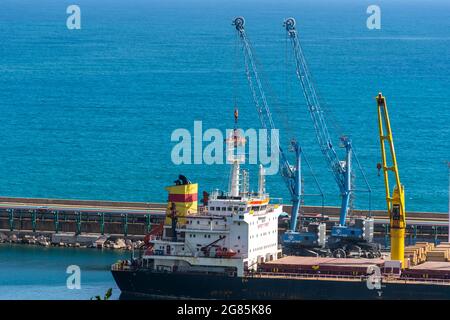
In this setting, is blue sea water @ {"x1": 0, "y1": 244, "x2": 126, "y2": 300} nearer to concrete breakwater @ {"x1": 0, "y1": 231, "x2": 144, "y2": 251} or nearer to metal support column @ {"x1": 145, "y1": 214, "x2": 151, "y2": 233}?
concrete breakwater @ {"x1": 0, "y1": 231, "x2": 144, "y2": 251}

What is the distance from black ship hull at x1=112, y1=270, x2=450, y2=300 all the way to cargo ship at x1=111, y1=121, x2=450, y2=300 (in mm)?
35

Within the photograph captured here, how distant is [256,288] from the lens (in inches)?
2512

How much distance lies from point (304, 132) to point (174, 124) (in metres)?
14.5

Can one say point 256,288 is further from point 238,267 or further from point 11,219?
point 11,219

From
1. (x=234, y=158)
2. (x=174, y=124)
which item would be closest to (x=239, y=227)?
(x=234, y=158)

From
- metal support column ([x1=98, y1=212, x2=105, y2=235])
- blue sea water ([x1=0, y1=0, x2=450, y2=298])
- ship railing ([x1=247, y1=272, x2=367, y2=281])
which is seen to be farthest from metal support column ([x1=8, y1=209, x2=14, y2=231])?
ship railing ([x1=247, y1=272, x2=367, y2=281])

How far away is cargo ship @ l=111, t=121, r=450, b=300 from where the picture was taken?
206 feet

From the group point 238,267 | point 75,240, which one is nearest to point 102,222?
point 75,240

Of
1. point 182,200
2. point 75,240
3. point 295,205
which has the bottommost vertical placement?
point 75,240

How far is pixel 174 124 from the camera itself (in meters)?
133

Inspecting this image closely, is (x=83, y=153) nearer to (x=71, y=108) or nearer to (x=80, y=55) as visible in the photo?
(x=71, y=108)

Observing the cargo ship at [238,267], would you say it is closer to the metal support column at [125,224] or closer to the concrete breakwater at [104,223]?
the concrete breakwater at [104,223]

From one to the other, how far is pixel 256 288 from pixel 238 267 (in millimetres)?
1132

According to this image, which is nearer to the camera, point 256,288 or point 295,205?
point 256,288
